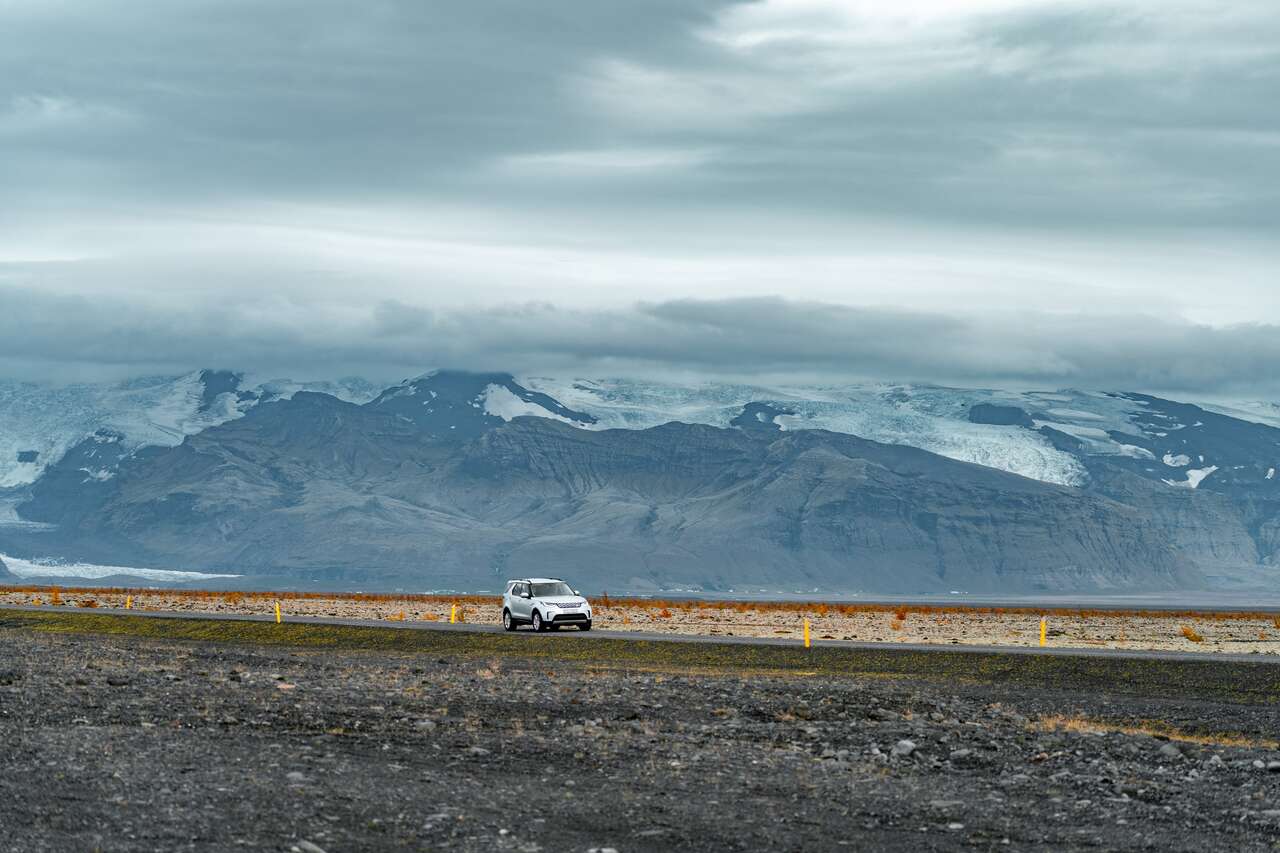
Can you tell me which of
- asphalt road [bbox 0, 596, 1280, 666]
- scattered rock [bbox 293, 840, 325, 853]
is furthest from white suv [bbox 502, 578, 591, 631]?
scattered rock [bbox 293, 840, 325, 853]

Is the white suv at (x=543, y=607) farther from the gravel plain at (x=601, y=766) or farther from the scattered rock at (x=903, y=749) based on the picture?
the scattered rock at (x=903, y=749)

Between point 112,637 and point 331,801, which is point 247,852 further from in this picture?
point 112,637

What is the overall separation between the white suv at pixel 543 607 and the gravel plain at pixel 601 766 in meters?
29.1

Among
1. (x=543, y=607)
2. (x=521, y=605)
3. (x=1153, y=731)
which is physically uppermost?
(x=1153, y=731)

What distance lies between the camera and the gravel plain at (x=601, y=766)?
16.6 metres

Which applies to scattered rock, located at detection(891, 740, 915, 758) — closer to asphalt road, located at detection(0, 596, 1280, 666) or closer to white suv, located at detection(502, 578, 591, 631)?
asphalt road, located at detection(0, 596, 1280, 666)

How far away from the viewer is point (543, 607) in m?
62.3

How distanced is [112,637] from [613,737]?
35393mm

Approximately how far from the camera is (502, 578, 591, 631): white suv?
62188 mm

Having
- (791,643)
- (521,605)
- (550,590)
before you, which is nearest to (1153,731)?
(791,643)

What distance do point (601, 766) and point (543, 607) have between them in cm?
4156

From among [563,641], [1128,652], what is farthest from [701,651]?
[1128,652]

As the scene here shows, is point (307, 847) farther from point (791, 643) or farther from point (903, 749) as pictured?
point (791, 643)

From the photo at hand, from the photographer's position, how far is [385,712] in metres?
25.5
